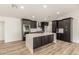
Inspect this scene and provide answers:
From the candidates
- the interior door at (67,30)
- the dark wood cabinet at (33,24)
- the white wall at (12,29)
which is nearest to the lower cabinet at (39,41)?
the dark wood cabinet at (33,24)

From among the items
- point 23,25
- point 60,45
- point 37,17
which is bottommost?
point 60,45

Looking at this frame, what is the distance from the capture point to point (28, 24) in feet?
12.4

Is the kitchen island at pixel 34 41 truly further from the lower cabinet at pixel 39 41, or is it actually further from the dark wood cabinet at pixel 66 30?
the dark wood cabinet at pixel 66 30

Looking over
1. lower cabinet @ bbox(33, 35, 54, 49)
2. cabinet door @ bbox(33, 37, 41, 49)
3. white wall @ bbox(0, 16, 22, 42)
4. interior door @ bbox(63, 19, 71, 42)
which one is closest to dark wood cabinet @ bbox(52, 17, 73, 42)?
interior door @ bbox(63, 19, 71, 42)

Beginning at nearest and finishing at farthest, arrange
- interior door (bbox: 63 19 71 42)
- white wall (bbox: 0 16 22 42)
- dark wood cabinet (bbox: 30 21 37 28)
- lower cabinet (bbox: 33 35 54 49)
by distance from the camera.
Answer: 1. dark wood cabinet (bbox: 30 21 37 28)
2. lower cabinet (bbox: 33 35 54 49)
3. white wall (bbox: 0 16 22 42)
4. interior door (bbox: 63 19 71 42)

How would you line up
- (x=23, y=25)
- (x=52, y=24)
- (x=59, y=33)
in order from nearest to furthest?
(x=52, y=24)
(x=23, y=25)
(x=59, y=33)

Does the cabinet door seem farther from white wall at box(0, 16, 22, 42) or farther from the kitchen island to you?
white wall at box(0, 16, 22, 42)

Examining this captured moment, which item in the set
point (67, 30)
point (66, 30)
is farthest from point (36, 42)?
point (67, 30)

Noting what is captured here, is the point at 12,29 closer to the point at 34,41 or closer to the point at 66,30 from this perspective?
the point at 34,41

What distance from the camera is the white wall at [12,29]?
406 cm

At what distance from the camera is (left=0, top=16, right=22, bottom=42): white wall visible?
4.06 metres
